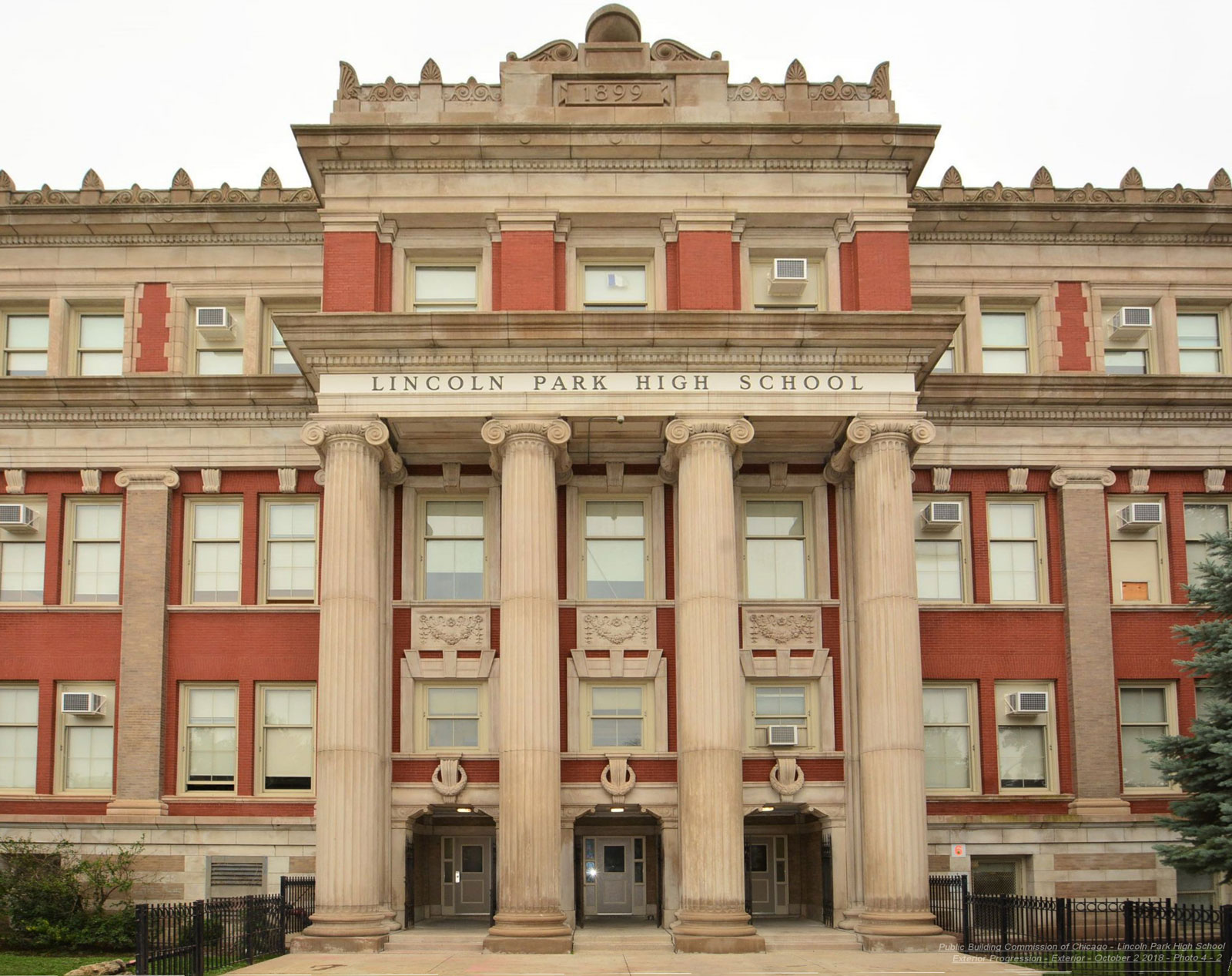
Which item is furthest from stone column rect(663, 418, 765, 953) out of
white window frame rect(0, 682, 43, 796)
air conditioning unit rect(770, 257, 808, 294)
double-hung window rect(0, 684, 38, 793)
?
double-hung window rect(0, 684, 38, 793)

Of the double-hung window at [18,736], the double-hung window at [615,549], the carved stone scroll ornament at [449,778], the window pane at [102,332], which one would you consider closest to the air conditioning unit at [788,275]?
the double-hung window at [615,549]

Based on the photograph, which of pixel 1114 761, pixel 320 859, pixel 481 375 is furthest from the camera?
pixel 1114 761

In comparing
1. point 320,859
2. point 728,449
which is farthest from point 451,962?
point 728,449

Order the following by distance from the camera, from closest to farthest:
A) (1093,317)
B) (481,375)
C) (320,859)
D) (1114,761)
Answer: (320,859), (481,375), (1114,761), (1093,317)

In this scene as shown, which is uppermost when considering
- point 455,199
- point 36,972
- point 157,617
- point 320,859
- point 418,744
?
point 455,199

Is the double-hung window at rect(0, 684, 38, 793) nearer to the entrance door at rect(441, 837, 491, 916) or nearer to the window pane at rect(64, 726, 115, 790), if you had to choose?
the window pane at rect(64, 726, 115, 790)

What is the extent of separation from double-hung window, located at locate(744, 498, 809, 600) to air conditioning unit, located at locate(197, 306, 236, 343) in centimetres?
1276

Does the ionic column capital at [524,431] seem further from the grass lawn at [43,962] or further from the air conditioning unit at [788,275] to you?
the grass lawn at [43,962]

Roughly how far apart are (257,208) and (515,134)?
7.49 m

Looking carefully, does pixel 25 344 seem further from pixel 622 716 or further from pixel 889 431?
pixel 889 431

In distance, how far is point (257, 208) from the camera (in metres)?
35.3

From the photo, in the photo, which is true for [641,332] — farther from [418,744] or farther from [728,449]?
[418,744]

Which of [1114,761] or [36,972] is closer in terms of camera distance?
[36,972]

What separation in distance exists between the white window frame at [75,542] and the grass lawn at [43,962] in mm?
8037
